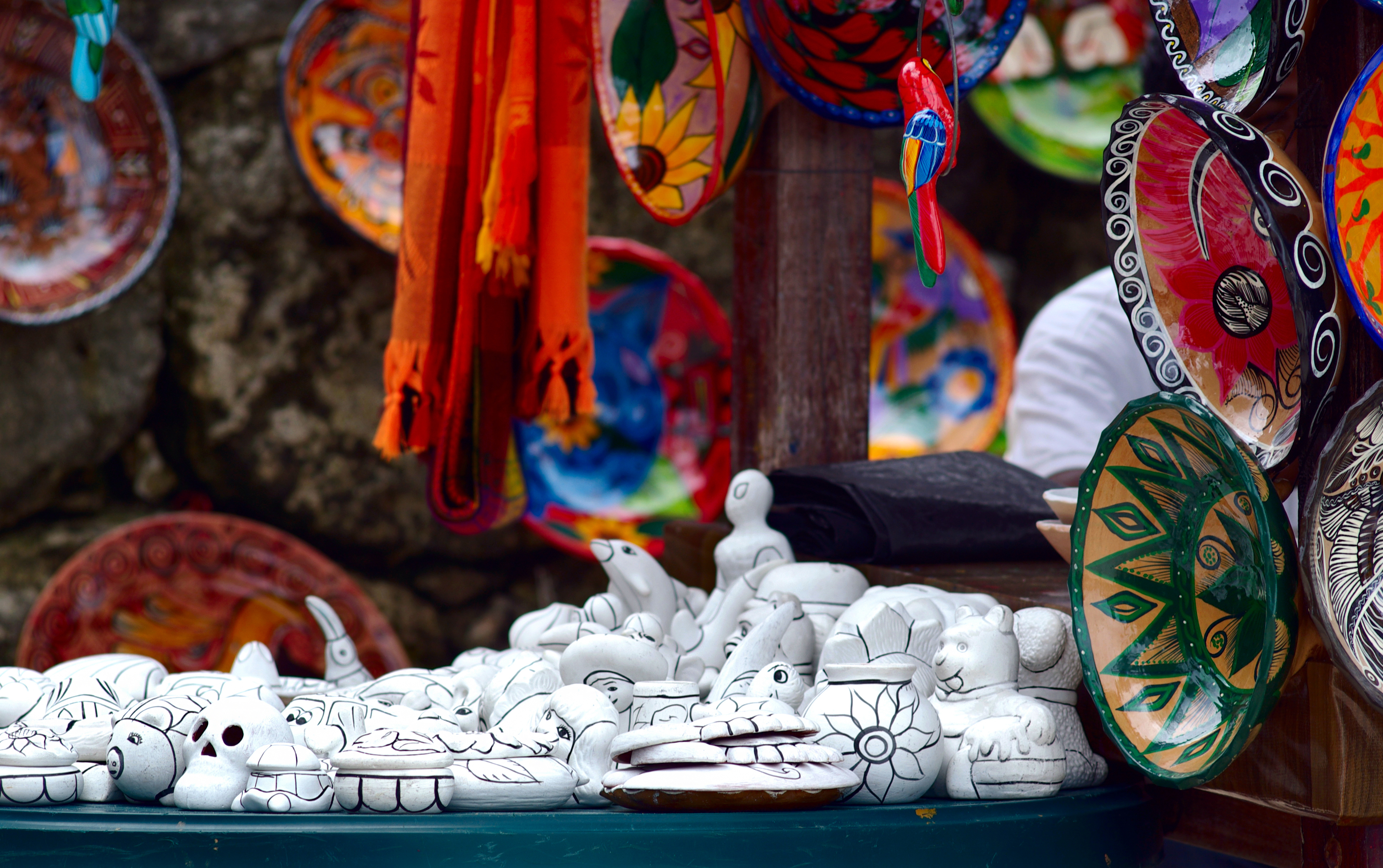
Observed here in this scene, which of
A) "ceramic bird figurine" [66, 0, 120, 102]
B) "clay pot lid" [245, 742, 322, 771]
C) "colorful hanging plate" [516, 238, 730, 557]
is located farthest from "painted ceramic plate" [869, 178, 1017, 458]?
"clay pot lid" [245, 742, 322, 771]

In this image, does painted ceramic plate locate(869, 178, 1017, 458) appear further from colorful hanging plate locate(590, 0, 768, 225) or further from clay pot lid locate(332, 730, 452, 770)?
clay pot lid locate(332, 730, 452, 770)

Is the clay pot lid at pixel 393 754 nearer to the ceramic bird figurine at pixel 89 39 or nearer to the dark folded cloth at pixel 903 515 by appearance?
the dark folded cloth at pixel 903 515

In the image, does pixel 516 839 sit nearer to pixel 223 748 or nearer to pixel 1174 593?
pixel 223 748

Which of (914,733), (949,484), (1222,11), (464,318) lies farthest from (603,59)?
(914,733)

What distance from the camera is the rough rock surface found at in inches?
117

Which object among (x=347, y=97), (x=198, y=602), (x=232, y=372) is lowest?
(x=198, y=602)

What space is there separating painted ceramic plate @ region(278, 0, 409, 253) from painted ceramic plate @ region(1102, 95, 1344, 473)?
76.6 inches

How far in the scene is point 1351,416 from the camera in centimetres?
78

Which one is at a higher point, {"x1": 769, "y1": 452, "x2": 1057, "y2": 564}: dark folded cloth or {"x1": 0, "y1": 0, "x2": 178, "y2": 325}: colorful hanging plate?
{"x1": 0, "y1": 0, "x2": 178, "y2": 325}: colorful hanging plate

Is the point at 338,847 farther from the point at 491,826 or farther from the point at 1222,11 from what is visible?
the point at 1222,11

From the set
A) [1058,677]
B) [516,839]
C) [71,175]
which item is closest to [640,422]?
[71,175]

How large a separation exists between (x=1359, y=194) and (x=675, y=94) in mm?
783

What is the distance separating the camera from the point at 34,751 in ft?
2.82

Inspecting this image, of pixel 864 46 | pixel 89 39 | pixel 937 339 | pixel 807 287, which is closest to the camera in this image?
pixel 89 39
